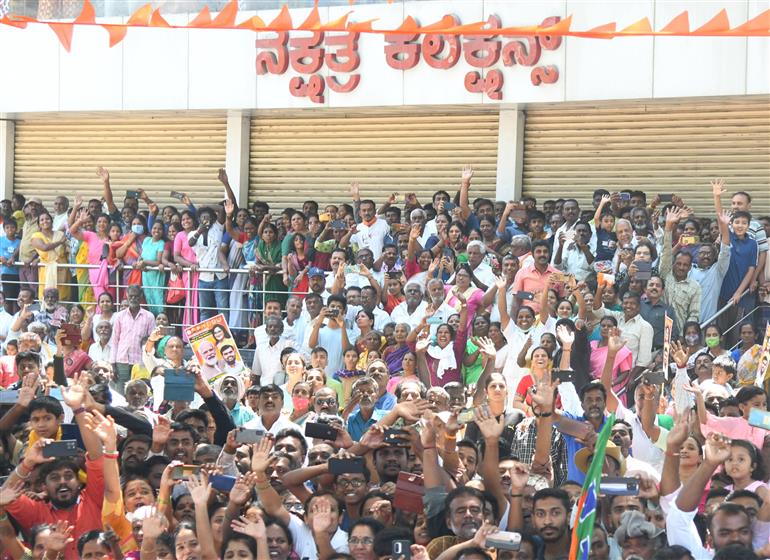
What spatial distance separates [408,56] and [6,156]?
21.3ft

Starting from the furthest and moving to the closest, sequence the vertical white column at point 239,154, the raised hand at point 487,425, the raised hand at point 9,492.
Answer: the vertical white column at point 239,154, the raised hand at point 487,425, the raised hand at point 9,492

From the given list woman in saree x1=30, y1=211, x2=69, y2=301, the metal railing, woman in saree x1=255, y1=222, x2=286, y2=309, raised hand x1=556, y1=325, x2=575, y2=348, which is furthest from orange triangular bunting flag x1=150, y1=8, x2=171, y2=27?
raised hand x1=556, y1=325, x2=575, y2=348

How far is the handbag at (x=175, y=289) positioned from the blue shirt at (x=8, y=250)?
217 cm

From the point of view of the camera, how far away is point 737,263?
14.1 metres

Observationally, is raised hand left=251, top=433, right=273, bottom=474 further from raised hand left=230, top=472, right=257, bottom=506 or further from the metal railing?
the metal railing

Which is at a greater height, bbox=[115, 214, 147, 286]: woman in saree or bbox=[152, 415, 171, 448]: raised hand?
bbox=[115, 214, 147, 286]: woman in saree

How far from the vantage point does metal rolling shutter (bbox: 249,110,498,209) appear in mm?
18203

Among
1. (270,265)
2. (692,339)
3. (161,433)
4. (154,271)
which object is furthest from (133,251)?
(161,433)

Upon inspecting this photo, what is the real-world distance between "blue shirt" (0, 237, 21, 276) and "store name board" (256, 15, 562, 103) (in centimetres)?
342

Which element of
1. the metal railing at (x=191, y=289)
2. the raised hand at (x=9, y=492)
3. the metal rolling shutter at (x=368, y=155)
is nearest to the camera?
the raised hand at (x=9, y=492)

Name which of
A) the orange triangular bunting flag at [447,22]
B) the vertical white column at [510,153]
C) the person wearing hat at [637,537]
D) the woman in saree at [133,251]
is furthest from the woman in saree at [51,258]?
the person wearing hat at [637,537]

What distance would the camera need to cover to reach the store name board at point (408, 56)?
16.8m

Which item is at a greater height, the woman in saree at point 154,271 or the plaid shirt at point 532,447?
the woman in saree at point 154,271

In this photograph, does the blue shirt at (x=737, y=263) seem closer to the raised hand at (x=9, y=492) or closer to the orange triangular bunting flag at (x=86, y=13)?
the orange triangular bunting flag at (x=86, y=13)
